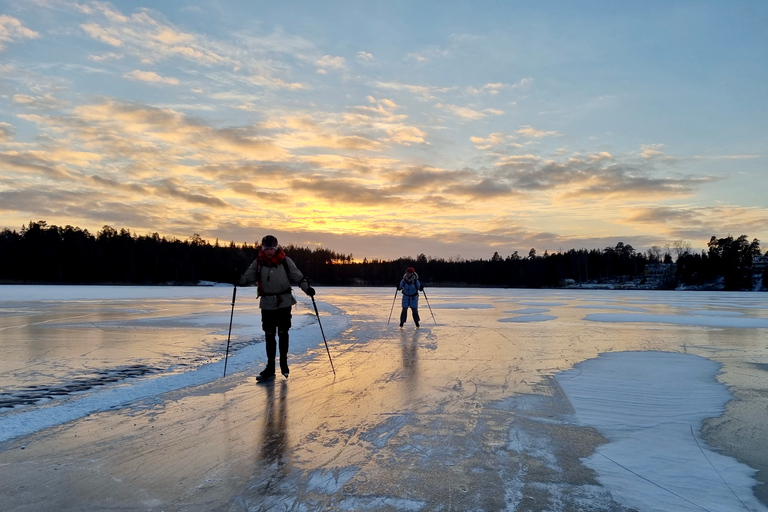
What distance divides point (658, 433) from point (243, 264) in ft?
394

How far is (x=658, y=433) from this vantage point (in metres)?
4.37

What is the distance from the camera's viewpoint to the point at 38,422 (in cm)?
457

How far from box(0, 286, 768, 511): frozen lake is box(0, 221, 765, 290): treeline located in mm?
60477

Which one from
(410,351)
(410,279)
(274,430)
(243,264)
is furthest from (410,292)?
(243,264)

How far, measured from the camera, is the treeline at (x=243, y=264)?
96375 millimetres

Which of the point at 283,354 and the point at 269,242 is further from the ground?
the point at 269,242

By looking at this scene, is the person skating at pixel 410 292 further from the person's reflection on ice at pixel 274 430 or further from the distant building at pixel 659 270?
the distant building at pixel 659 270

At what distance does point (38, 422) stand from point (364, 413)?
2.95m

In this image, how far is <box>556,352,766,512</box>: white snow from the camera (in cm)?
311

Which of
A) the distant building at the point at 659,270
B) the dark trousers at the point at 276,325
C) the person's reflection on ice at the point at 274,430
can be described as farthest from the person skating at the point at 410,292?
the distant building at the point at 659,270

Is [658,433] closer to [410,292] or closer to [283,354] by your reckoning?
[283,354]

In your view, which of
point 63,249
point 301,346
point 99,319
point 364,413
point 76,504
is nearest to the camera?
point 76,504

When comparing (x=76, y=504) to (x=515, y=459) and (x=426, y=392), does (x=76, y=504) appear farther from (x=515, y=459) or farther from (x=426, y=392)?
(x=426, y=392)

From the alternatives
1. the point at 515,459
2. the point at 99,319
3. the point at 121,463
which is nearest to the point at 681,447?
the point at 515,459
